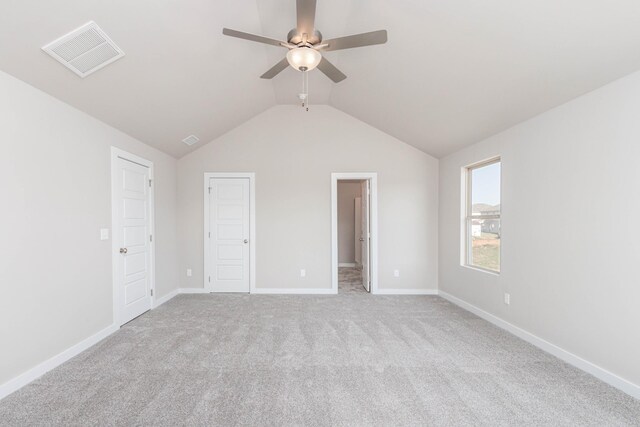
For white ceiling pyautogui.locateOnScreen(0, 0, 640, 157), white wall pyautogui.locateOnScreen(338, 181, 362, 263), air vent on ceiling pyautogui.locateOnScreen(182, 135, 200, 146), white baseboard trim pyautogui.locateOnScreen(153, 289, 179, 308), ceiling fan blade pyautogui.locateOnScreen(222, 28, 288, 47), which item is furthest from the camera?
white wall pyautogui.locateOnScreen(338, 181, 362, 263)

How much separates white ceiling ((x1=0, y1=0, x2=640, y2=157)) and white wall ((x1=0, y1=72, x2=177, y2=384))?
27cm

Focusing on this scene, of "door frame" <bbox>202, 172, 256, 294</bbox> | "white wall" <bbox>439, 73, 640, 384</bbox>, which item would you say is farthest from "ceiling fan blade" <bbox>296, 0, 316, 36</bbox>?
"door frame" <bbox>202, 172, 256, 294</bbox>

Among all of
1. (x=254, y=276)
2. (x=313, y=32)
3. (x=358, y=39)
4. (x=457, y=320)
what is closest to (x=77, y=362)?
(x=254, y=276)

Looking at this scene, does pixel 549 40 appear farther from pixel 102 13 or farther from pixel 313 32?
pixel 102 13

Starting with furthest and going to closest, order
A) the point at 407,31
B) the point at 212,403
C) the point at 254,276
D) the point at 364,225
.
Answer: the point at 364,225, the point at 254,276, the point at 407,31, the point at 212,403

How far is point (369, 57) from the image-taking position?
10.0ft

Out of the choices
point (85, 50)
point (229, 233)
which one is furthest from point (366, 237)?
point (85, 50)

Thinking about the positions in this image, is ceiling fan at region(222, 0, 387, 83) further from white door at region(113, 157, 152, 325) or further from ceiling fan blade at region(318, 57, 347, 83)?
white door at region(113, 157, 152, 325)

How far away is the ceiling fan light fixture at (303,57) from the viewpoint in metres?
2.08

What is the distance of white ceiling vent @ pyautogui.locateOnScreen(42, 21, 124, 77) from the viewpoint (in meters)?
2.05

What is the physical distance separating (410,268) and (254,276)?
271 cm

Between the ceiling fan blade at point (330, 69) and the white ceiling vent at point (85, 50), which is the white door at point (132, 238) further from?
the ceiling fan blade at point (330, 69)

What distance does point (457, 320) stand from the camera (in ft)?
11.8

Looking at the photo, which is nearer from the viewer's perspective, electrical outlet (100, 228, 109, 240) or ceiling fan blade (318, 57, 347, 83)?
ceiling fan blade (318, 57, 347, 83)
